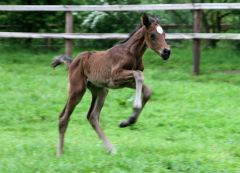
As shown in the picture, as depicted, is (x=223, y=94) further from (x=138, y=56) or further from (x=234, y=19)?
(x=234, y=19)

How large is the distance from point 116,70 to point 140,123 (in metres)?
2.67

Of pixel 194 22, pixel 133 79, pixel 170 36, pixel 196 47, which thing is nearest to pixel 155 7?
pixel 170 36

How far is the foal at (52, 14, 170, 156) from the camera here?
7332 mm

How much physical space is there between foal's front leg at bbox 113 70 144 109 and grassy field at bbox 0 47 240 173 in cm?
68

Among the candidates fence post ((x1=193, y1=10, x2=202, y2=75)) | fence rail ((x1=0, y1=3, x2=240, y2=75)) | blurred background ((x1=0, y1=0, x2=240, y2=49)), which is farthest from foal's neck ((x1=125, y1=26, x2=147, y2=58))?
blurred background ((x1=0, y1=0, x2=240, y2=49))

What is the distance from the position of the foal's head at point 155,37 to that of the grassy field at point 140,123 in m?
1.26

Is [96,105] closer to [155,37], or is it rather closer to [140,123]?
[155,37]

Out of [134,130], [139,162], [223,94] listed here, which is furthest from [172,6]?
[139,162]

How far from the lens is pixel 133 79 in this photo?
735 centimetres

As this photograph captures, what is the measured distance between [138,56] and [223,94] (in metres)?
4.70

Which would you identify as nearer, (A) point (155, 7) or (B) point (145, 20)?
(B) point (145, 20)

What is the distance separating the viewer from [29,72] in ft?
49.0

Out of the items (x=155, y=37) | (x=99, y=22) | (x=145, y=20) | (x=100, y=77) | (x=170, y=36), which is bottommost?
(x=99, y=22)

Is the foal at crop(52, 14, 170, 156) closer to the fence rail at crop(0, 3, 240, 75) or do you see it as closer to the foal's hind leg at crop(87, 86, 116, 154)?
the foal's hind leg at crop(87, 86, 116, 154)
